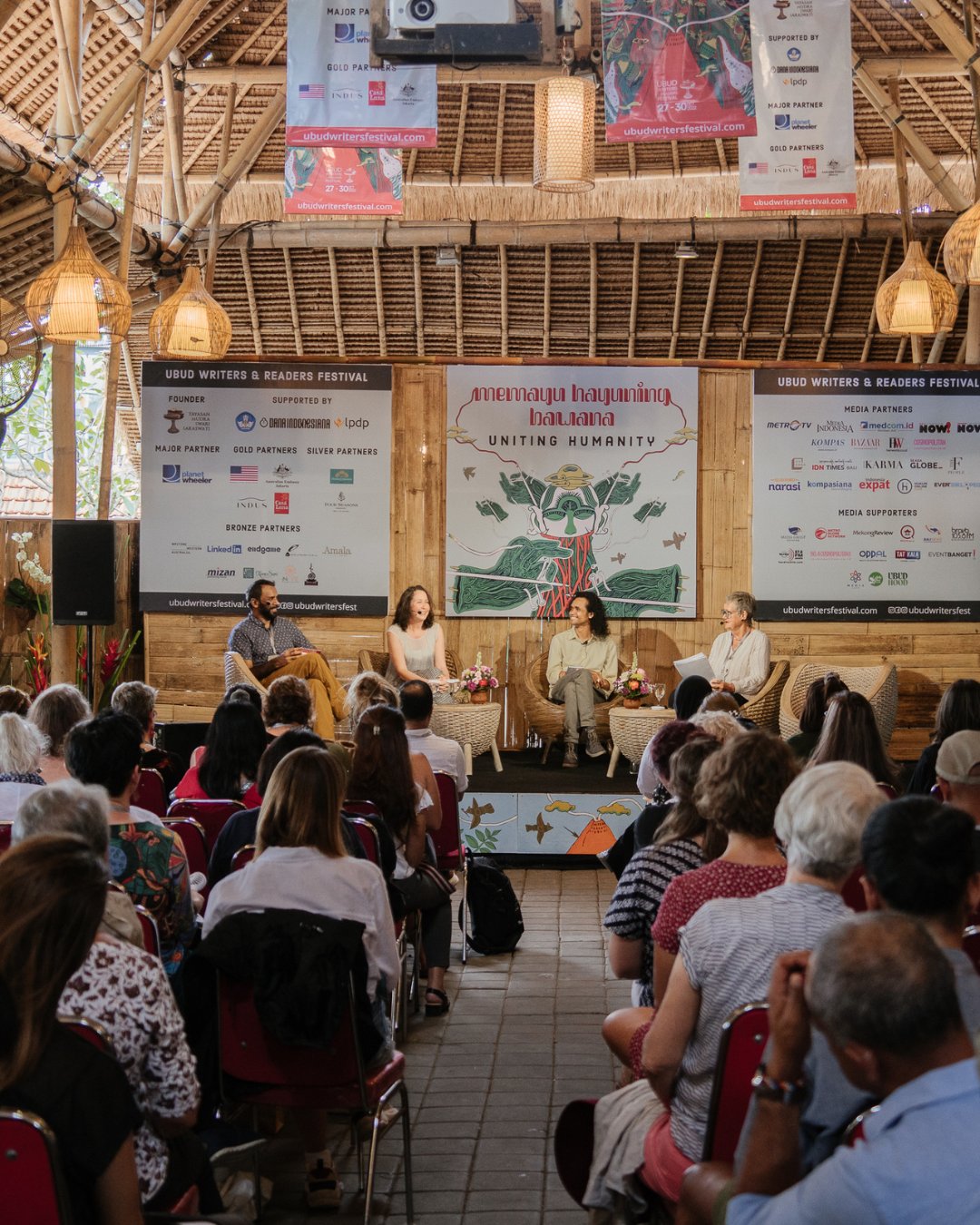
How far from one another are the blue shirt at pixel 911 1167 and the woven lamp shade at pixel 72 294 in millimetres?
7133

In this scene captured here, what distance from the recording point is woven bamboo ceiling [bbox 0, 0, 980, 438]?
1281 cm

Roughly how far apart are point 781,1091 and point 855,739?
3594 mm

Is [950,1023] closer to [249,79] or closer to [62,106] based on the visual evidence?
[62,106]

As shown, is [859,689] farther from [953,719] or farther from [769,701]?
[953,719]

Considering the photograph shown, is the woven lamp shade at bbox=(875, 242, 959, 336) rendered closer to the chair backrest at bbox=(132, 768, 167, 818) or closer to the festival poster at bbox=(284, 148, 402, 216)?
the festival poster at bbox=(284, 148, 402, 216)

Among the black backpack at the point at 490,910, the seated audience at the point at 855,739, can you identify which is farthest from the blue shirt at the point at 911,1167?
the black backpack at the point at 490,910

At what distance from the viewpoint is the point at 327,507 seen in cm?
1104

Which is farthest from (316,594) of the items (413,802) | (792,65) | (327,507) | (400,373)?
(413,802)

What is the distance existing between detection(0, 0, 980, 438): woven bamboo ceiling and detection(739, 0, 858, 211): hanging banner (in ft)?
14.3

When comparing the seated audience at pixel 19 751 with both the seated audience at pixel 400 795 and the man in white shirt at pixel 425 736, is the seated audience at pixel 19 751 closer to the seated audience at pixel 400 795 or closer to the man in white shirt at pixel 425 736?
the seated audience at pixel 400 795

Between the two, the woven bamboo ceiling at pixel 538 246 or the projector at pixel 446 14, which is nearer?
the projector at pixel 446 14

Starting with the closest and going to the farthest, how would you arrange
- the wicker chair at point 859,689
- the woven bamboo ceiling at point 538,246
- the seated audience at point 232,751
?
the seated audience at point 232,751, the wicker chair at point 859,689, the woven bamboo ceiling at point 538,246

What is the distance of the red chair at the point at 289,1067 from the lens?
3.38 m

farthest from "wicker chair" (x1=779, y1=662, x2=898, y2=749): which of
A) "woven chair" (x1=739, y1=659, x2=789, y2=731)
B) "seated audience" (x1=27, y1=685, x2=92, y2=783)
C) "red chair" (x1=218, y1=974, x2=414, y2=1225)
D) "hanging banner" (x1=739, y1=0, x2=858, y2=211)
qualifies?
"red chair" (x1=218, y1=974, x2=414, y2=1225)
